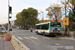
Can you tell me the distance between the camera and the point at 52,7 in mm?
28891

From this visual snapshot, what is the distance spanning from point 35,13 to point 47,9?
124ft

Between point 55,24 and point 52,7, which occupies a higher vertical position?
point 52,7

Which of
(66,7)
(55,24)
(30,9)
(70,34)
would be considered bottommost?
(70,34)

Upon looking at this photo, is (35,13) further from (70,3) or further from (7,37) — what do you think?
(7,37)

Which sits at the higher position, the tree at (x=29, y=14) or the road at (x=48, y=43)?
the tree at (x=29, y=14)

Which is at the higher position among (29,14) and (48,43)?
(29,14)

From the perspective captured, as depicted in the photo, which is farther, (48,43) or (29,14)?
(29,14)

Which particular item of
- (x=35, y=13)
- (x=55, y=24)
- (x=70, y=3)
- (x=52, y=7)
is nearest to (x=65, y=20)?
(x=55, y=24)

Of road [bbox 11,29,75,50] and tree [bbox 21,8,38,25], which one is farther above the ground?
tree [bbox 21,8,38,25]

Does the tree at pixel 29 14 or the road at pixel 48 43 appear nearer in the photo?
the road at pixel 48 43

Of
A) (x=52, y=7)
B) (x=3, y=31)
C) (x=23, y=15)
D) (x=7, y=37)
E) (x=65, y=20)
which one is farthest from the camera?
(x=23, y=15)

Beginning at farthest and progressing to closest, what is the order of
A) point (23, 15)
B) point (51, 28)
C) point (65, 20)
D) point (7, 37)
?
point (23, 15) → point (65, 20) → point (51, 28) → point (7, 37)

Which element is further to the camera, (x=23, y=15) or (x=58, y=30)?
(x=23, y=15)

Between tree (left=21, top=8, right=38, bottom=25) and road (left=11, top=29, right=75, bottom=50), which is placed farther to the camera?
tree (left=21, top=8, right=38, bottom=25)
